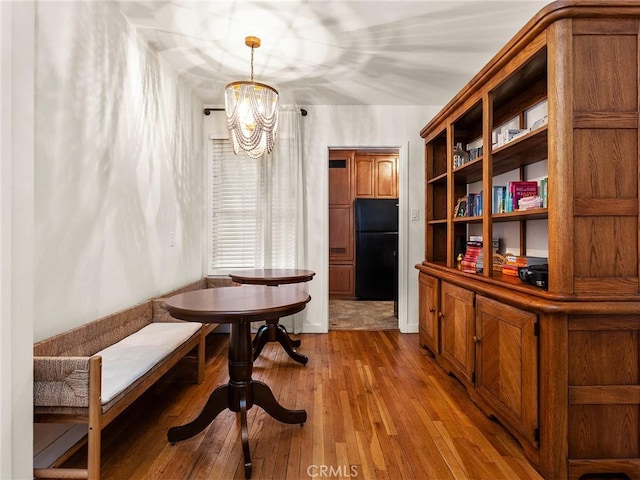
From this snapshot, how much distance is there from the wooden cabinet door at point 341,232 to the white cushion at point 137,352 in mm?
3666

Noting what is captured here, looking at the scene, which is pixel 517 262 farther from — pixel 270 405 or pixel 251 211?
pixel 251 211

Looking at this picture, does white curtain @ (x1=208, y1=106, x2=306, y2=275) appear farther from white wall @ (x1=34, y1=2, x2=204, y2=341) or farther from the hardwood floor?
the hardwood floor

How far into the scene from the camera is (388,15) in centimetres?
223

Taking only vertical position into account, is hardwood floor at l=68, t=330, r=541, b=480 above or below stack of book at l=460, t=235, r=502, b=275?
below

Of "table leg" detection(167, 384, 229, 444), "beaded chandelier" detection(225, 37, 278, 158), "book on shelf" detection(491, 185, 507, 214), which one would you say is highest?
"beaded chandelier" detection(225, 37, 278, 158)

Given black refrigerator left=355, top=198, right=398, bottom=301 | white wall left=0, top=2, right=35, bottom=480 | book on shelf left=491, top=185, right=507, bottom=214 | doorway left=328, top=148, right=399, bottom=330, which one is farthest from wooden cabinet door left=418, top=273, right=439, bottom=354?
white wall left=0, top=2, right=35, bottom=480

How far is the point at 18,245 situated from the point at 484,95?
2470 millimetres

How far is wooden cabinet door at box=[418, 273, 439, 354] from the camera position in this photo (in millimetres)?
2830

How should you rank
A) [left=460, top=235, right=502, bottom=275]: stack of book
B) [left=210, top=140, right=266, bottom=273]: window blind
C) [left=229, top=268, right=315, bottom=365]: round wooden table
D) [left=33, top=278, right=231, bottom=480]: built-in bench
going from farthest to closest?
[left=210, top=140, right=266, bottom=273]: window blind < [left=229, top=268, right=315, bottom=365]: round wooden table < [left=460, top=235, right=502, bottom=275]: stack of book < [left=33, top=278, right=231, bottom=480]: built-in bench

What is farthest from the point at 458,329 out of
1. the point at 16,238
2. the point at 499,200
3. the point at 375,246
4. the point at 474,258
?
the point at 375,246

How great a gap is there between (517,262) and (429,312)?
1.09 meters

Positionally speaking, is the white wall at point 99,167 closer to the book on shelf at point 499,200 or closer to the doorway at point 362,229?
the book on shelf at point 499,200

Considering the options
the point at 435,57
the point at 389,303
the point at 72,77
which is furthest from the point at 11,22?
the point at 389,303

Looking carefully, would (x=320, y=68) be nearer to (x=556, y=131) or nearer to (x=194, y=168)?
(x=194, y=168)
